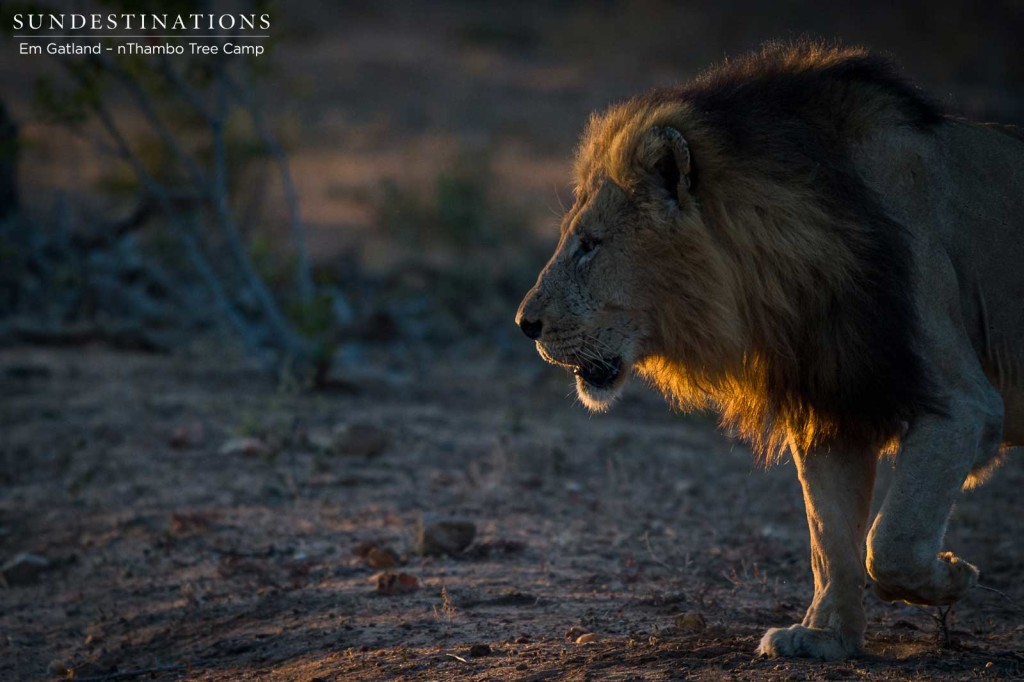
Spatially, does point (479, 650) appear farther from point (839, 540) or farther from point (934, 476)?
point (934, 476)

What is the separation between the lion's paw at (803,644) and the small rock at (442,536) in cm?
149

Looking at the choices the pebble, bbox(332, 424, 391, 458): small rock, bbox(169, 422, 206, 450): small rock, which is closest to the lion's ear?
the pebble

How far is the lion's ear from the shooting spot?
3.28 meters

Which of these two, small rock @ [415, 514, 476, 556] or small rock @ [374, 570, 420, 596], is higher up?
small rock @ [415, 514, 476, 556]

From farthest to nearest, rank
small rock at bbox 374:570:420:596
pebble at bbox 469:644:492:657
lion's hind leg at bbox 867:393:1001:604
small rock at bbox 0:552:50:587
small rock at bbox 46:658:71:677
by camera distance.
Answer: small rock at bbox 0:552:50:587
small rock at bbox 374:570:420:596
small rock at bbox 46:658:71:677
pebble at bbox 469:644:492:657
lion's hind leg at bbox 867:393:1001:604

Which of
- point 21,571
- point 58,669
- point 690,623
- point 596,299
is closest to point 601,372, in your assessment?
point 596,299

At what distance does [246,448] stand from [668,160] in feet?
11.1

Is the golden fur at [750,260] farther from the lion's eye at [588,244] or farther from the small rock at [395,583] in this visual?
the small rock at [395,583]

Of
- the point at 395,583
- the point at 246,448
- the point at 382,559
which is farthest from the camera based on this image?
the point at 246,448

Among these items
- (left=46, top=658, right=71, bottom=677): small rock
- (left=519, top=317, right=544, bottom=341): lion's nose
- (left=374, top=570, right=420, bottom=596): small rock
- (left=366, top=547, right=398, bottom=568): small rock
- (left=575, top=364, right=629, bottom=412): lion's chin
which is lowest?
(left=46, top=658, right=71, bottom=677): small rock

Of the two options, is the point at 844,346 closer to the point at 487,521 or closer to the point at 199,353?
the point at 487,521

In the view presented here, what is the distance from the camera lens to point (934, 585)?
3094 millimetres

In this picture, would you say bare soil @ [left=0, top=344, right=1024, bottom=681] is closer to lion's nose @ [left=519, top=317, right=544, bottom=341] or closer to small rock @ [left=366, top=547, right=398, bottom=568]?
small rock @ [left=366, top=547, right=398, bottom=568]

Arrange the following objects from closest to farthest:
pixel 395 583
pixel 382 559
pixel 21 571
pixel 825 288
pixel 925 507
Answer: pixel 925 507
pixel 825 288
pixel 395 583
pixel 382 559
pixel 21 571
